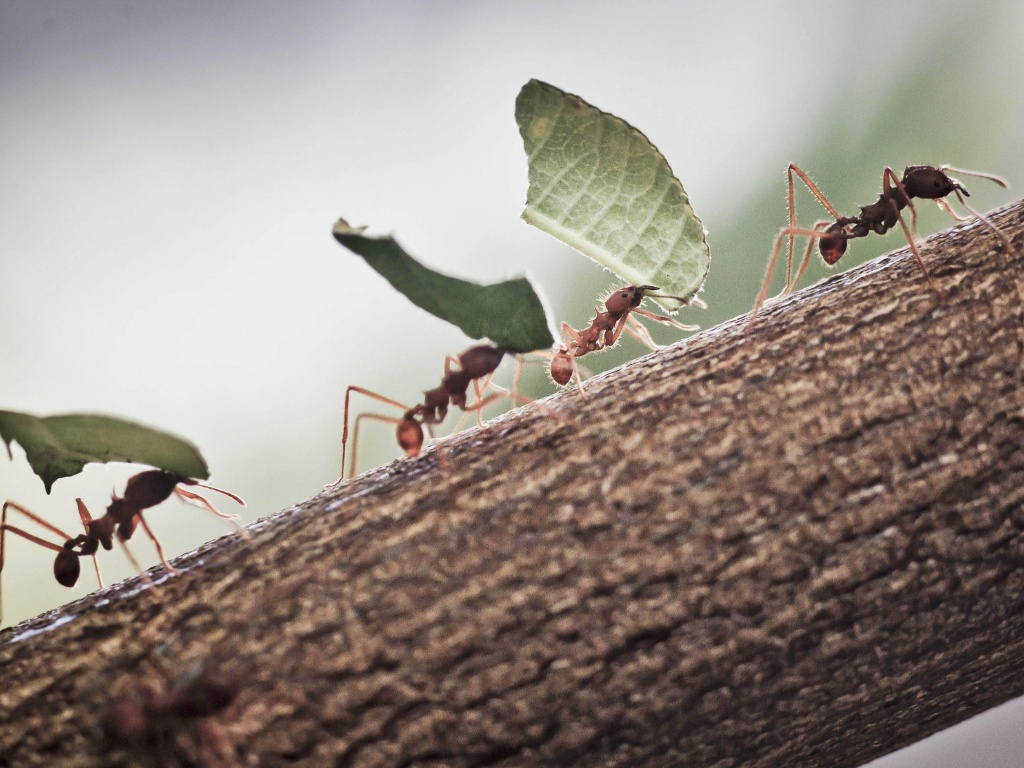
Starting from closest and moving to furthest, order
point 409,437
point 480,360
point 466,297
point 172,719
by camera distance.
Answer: point 172,719
point 466,297
point 409,437
point 480,360

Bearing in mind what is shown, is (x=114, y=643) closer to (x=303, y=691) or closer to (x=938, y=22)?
(x=303, y=691)

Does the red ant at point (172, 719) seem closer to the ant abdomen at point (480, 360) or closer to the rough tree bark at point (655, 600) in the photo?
the rough tree bark at point (655, 600)

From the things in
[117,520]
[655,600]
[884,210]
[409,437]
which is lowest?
[655,600]

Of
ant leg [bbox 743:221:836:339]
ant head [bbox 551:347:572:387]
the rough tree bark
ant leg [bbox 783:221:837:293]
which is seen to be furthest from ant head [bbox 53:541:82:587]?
ant leg [bbox 783:221:837:293]

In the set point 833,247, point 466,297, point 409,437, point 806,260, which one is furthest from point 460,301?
point 833,247

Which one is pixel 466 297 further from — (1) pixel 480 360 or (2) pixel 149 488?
(2) pixel 149 488

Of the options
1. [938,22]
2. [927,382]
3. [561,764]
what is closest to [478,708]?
[561,764]

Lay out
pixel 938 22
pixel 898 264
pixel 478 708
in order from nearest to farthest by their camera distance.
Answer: pixel 478 708 < pixel 898 264 < pixel 938 22
